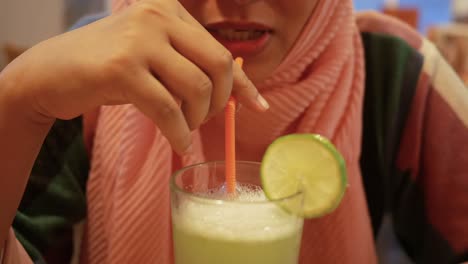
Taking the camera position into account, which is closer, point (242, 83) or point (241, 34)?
point (242, 83)

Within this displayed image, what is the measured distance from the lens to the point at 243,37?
802 mm

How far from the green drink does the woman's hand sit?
3.2 inches

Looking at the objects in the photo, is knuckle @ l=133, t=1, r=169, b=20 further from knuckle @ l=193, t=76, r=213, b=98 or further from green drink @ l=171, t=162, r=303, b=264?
green drink @ l=171, t=162, r=303, b=264

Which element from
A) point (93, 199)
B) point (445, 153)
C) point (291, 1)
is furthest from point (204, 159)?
point (445, 153)

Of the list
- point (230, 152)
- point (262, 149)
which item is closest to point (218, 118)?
point (262, 149)

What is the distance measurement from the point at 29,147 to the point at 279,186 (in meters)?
0.32

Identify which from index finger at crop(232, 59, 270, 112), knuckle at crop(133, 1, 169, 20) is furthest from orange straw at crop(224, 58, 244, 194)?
knuckle at crop(133, 1, 169, 20)

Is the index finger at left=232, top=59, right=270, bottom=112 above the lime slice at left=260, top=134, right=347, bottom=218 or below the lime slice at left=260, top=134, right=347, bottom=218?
above

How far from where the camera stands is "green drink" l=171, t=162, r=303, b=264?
0.55m

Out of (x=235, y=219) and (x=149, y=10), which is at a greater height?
(x=149, y=10)

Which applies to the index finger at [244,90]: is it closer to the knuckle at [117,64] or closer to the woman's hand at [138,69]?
the woman's hand at [138,69]

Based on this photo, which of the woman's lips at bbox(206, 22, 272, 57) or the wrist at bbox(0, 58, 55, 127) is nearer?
the wrist at bbox(0, 58, 55, 127)

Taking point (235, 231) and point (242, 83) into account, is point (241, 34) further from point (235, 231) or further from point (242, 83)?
point (235, 231)

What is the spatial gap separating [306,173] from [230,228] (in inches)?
4.7
